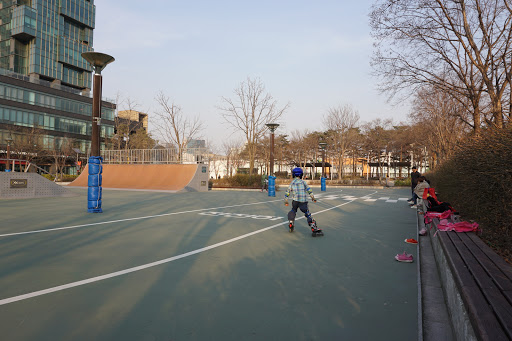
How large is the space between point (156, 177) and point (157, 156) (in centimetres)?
231

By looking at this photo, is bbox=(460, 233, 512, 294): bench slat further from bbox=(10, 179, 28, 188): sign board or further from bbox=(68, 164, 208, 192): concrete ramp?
bbox=(68, 164, 208, 192): concrete ramp

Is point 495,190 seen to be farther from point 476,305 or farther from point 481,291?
point 476,305

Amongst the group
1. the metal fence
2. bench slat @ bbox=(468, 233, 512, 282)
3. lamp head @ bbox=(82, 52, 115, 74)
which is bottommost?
bench slat @ bbox=(468, 233, 512, 282)

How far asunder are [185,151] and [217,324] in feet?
83.4

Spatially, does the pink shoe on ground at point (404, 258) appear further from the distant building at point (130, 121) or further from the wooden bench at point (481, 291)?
the distant building at point (130, 121)

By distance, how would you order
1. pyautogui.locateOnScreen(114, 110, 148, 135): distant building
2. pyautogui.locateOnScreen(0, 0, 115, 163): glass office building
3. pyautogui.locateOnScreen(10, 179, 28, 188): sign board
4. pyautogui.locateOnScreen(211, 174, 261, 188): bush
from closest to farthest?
pyautogui.locateOnScreen(10, 179, 28, 188): sign board < pyautogui.locateOnScreen(211, 174, 261, 188): bush < pyautogui.locateOnScreen(114, 110, 148, 135): distant building < pyautogui.locateOnScreen(0, 0, 115, 163): glass office building

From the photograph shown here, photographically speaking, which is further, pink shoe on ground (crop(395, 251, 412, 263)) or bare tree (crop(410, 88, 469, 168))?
bare tree (crop(410, 88, 469, 168))

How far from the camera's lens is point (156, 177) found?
1072 inches

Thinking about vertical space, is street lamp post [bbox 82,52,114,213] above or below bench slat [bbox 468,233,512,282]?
above

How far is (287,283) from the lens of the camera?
4230mm

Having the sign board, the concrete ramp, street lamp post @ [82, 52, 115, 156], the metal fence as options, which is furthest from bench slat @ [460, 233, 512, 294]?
the metal fence

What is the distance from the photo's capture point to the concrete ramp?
2530cm

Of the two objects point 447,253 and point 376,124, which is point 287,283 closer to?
point 447,253

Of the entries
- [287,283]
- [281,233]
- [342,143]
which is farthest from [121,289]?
[342,143]
